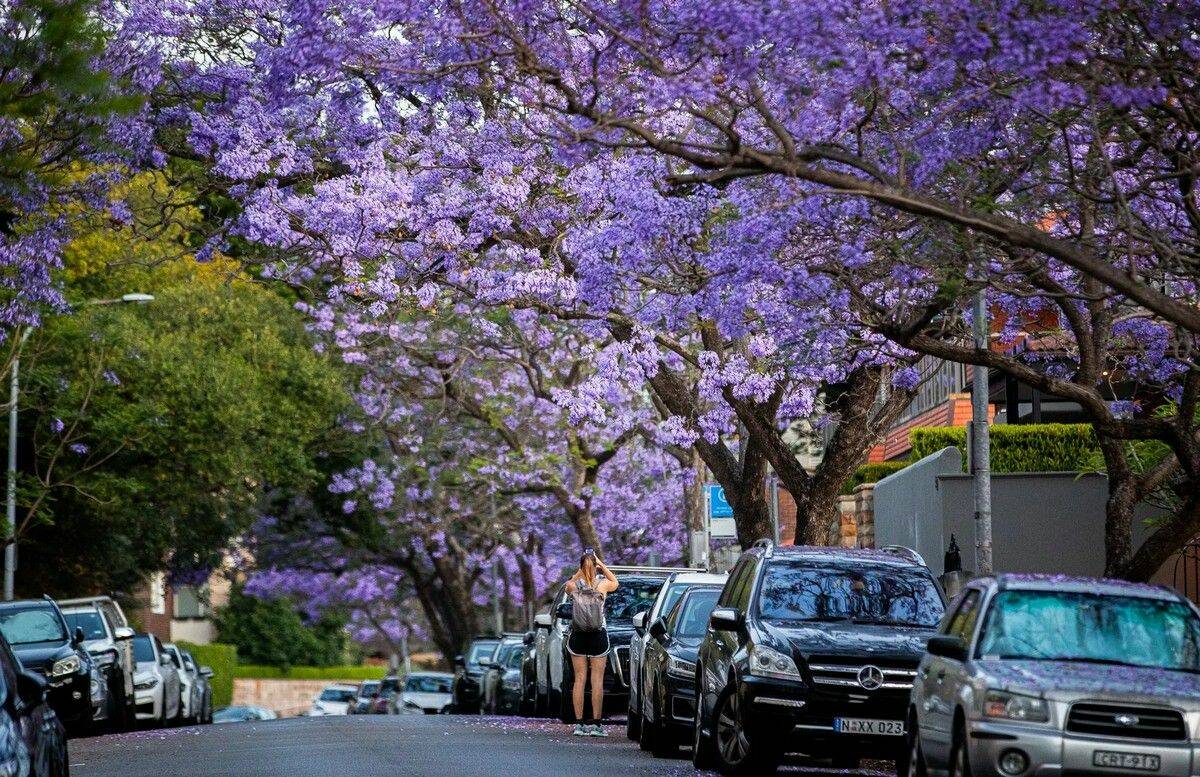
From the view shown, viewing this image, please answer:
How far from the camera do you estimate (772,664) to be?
15781 millimetres

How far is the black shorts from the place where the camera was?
78.2 ft

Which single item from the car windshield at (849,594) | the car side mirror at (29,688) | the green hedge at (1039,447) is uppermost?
the green hedge at (1039,447)

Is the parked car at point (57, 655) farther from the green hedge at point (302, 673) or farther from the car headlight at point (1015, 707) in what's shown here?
the green hedge at point (302, 673)

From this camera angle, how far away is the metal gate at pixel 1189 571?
25.4 metres

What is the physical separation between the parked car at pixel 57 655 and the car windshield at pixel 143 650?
5172mm

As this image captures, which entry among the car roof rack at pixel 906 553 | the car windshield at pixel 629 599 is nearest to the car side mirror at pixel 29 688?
the car roof rack at pixel 906 553

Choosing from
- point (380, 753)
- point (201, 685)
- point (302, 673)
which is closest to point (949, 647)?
point (380, 753)

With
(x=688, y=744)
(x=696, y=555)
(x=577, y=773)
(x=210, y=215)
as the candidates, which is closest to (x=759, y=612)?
(x=577, y=773)

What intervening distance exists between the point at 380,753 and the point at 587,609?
13.3 ft

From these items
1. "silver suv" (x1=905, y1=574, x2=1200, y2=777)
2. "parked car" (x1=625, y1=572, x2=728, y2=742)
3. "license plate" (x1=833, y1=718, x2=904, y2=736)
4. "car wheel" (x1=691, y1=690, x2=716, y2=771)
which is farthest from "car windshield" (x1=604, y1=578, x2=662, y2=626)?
"silver suv" (x1=905, y1=574, x2=1200, y2=777)

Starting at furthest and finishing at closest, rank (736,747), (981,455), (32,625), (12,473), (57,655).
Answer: (12,473)
(32,625)
(57,655)
(981,455)
(736,747)

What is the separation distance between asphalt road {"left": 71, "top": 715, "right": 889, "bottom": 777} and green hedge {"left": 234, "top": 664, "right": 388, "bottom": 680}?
6010cm

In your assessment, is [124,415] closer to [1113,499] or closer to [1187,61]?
[1113,499]

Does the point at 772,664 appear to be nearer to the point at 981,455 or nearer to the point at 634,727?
the point at 634,727
